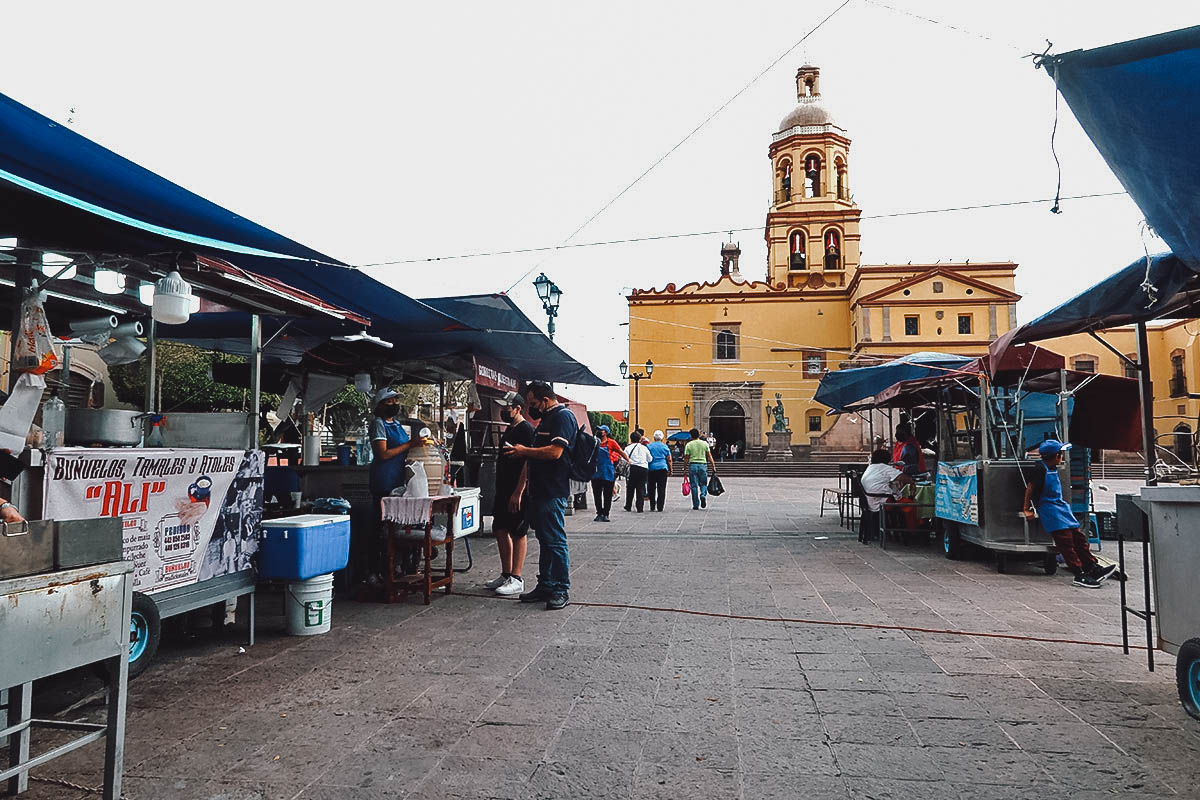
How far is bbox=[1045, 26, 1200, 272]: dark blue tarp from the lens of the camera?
260 centimetres

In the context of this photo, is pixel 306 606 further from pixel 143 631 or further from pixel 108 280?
pixel 108 280

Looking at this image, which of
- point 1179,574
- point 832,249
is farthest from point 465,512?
point 832,249

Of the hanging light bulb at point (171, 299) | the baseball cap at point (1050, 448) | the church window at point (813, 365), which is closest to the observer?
the hanging light bulb at point (171, 299)

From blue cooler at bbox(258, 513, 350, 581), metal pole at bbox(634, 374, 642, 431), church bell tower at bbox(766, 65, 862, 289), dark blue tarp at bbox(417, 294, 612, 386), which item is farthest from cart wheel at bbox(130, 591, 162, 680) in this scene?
church bell tower at bbox(766, 65, 862, 289)

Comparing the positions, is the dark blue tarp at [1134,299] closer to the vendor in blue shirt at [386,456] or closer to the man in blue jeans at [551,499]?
the man in blue jeans at [551,499]

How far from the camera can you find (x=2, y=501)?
3.12 m

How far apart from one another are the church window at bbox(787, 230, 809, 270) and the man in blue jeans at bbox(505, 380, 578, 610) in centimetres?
3975

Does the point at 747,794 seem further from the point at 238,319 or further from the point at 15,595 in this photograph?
the point at 238,319

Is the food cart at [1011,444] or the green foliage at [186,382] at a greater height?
the green foliage at [186,382]

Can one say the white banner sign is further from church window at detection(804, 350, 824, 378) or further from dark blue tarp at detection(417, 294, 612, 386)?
church window at detection(804, 350, 824, 378)

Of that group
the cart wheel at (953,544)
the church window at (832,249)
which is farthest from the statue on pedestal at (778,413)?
the cart wheel at (953,544)

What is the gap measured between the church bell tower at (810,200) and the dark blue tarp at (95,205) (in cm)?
3751

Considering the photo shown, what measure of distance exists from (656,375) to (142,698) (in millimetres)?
39323

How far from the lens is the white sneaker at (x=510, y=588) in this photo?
6.12 metres
